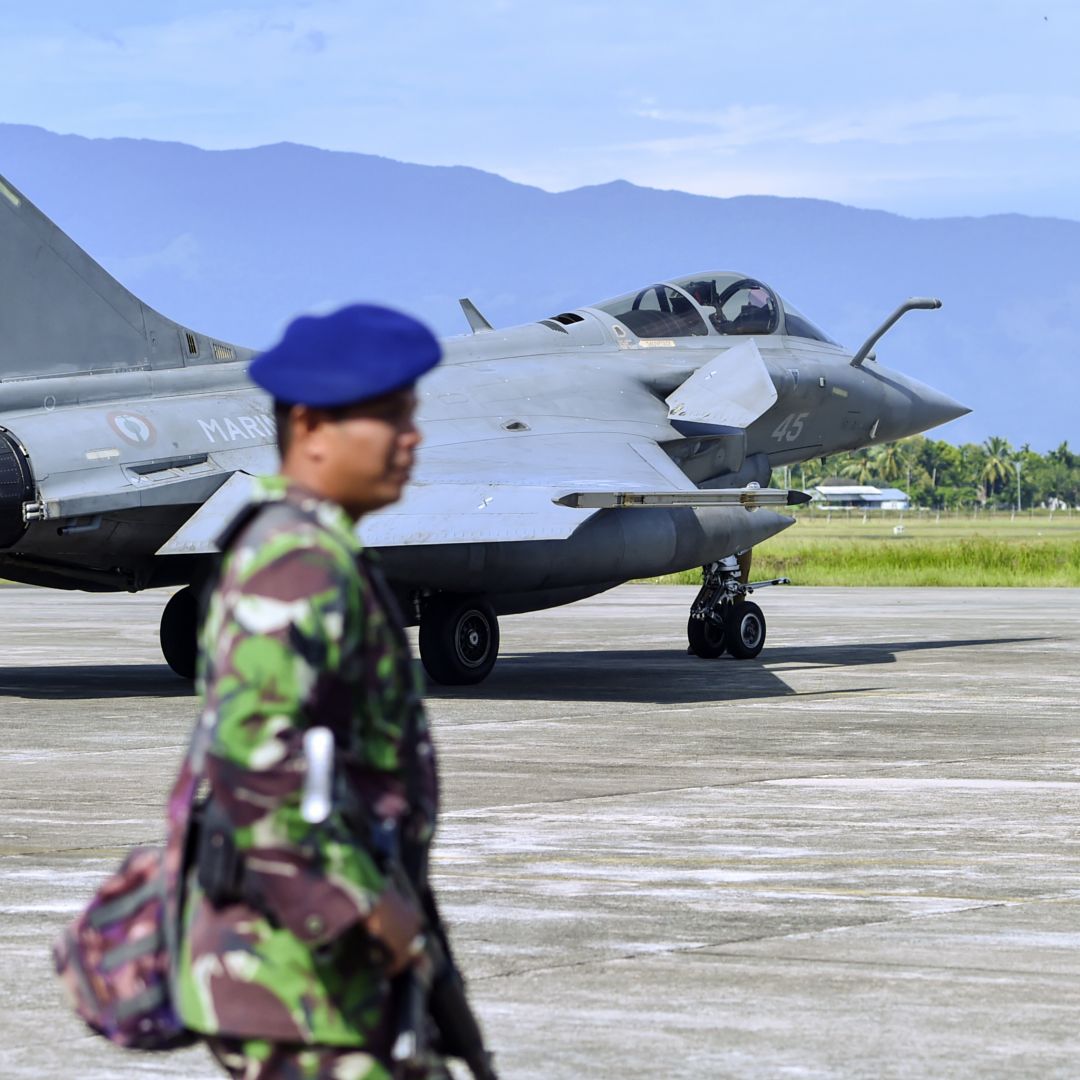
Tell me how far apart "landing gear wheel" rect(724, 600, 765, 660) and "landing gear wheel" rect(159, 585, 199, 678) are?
21.7ft

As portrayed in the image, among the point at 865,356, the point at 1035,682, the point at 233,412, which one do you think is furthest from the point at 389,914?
the point at 865,356

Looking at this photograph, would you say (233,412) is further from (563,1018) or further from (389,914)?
(389,914)

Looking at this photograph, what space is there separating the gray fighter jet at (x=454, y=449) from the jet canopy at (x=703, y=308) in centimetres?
3

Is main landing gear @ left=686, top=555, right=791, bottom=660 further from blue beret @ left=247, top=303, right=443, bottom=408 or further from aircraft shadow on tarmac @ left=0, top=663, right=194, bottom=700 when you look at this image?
blue beret @ left=247, top=303, right=443, bottom=408

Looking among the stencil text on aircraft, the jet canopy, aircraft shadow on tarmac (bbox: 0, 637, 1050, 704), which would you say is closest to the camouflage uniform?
the stencil text on aircraft

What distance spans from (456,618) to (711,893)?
35.1ft

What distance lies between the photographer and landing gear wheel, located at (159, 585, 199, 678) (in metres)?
20.5

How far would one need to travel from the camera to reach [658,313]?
2305 cm

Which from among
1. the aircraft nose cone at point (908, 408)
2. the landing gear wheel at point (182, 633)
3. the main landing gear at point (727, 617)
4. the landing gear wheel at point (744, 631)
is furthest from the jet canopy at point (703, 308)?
the landing gear wheel at point (182, 633)

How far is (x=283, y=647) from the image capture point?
3172 millimetres

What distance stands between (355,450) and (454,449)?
16256 mm

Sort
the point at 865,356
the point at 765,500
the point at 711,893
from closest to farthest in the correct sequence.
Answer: the point at 711,893 → the point at 765,500 → the point at 865,356

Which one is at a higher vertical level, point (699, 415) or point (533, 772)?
point (699, 415)

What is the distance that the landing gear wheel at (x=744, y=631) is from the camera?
23609 mm
